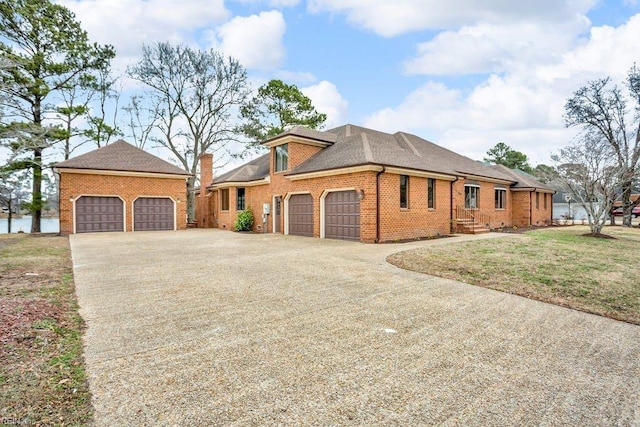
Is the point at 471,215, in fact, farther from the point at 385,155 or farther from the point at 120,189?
the point at 120,189

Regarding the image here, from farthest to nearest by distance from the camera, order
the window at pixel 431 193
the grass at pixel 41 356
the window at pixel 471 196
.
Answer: the window at pixel 471 196 → the window at pixel 431 193 → the grass at pixel 41 356

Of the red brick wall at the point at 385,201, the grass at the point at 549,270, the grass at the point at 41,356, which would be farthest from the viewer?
the red brick wall at the point at 385,201

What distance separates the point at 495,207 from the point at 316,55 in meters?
14.9

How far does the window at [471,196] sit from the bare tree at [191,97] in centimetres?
1999

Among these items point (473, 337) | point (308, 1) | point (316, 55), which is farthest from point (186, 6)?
point (473, 337)

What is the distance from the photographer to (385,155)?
14.8 meters

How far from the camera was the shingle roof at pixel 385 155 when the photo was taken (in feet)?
47.4

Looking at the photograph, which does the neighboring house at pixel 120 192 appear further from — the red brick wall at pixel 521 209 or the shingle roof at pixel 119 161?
the red brick wall at pixel 521 209

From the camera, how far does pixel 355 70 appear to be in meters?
18.3

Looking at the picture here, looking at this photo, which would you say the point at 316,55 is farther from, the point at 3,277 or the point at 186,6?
the point at 3,277

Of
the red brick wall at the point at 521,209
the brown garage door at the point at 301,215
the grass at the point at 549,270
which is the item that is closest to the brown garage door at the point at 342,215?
the brown garage door at the point at 301,215

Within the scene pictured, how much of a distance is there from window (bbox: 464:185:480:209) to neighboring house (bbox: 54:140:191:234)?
17303 millimetres

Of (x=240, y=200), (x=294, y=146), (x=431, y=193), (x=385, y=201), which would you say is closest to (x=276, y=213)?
(x=240, y=200)

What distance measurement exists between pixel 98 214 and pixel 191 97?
13.5 metres
